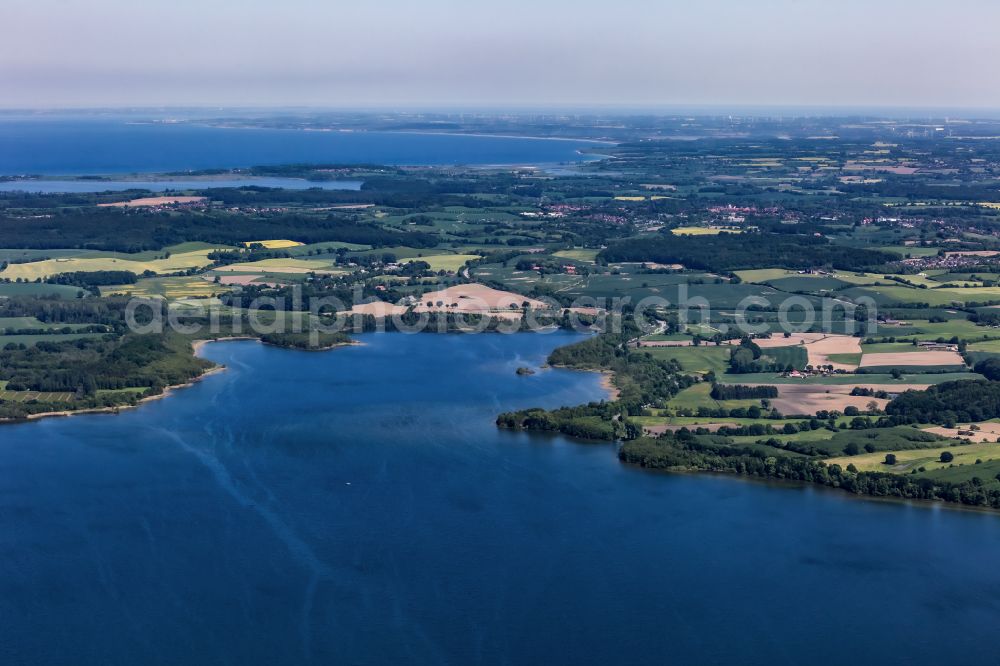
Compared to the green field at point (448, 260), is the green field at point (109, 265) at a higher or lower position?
higher

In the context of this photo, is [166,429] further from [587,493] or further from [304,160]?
[304,160]

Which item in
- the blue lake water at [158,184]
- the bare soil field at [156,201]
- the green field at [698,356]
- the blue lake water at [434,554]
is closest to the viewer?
the blue lake water at [434,554]

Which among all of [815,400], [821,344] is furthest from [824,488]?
[821,344]

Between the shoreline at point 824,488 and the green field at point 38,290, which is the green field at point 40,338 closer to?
the green field at point 38,290

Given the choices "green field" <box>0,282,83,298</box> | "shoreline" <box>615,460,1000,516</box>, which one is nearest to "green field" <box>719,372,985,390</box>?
"shoreline" <box>615,460,1000,516</box>

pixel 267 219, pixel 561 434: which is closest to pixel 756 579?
pixel 561 434

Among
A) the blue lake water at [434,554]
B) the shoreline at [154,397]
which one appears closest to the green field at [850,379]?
the blue lake water at [434,554]
